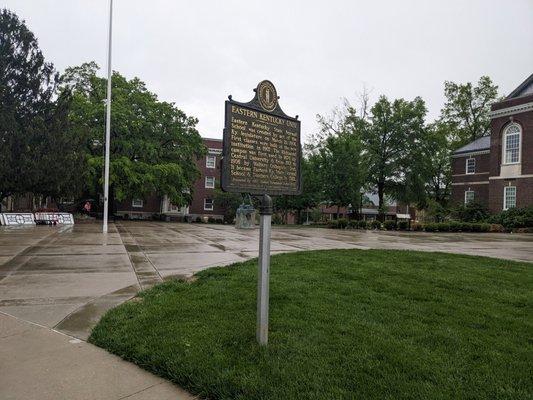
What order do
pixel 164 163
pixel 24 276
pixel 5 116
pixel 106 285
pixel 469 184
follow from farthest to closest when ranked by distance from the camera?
pixel 469 184
pixel 164 163
pixel 5 116
pixel 24 276
pixel 106 285

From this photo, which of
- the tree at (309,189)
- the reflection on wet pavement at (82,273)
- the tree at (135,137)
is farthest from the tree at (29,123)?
the tree at (309,189)

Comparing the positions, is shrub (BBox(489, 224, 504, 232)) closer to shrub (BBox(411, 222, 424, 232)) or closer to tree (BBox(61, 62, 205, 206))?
shrub (BBox(411, 222, 424, 232))

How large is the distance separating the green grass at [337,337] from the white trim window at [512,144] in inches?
1444

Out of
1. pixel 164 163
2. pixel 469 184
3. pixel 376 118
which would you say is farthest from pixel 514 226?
pixel 164 163

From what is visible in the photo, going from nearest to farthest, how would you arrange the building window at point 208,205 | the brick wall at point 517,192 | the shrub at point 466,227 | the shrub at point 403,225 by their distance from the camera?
the shrub at point 466,227 → the shrub at point 403,225 → the brick wall at point 517,192 → the building window at point 208,205

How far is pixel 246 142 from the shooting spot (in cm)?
464

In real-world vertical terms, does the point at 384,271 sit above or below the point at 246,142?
below

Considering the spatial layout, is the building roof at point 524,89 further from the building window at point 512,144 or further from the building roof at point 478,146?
the building roof at point 478,146

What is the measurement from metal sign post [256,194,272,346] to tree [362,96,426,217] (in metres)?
43.1

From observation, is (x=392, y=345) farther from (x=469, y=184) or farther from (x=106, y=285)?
(x=469, y=184)

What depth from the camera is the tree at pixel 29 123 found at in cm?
2448

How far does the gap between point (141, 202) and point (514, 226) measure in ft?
133

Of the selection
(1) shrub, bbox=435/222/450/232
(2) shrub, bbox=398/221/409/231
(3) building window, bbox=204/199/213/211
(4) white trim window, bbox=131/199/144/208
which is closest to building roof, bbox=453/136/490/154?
(1) shrub, bbox=435/222/450/232

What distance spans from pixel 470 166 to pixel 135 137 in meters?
35.1
